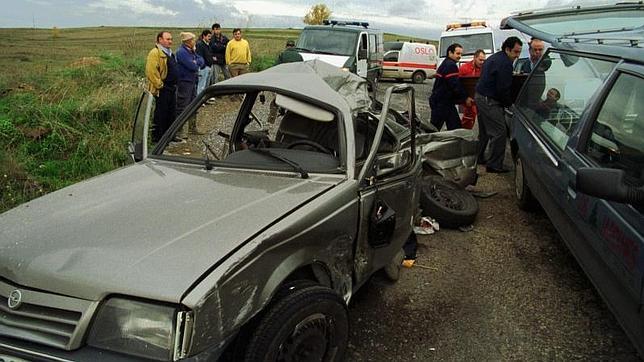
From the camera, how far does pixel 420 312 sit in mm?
3520

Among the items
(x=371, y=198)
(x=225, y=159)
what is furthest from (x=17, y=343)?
(x=371, y=198)

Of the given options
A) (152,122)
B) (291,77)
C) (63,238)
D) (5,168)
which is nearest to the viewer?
(63,238)

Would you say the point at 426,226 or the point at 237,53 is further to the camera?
the point at 237,53

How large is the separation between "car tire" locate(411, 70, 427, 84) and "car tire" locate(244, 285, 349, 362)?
845 inches

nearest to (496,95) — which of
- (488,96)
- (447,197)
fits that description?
(488,96)

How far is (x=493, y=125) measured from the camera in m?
6.91

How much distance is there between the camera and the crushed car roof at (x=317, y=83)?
3242 millimetres

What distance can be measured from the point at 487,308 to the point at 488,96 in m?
3.89

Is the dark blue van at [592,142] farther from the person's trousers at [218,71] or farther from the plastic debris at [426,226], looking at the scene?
the person's trousers at [218,71]

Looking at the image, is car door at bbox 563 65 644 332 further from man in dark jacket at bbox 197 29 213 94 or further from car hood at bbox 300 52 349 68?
car hood at bbox 300 52 349 68

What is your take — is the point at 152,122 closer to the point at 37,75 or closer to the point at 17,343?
the point at 37,75

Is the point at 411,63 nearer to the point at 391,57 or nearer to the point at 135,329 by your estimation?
the point at 391,57

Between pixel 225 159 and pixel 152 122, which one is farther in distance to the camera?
pixel 152 122

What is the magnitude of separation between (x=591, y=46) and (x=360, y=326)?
2950mm
